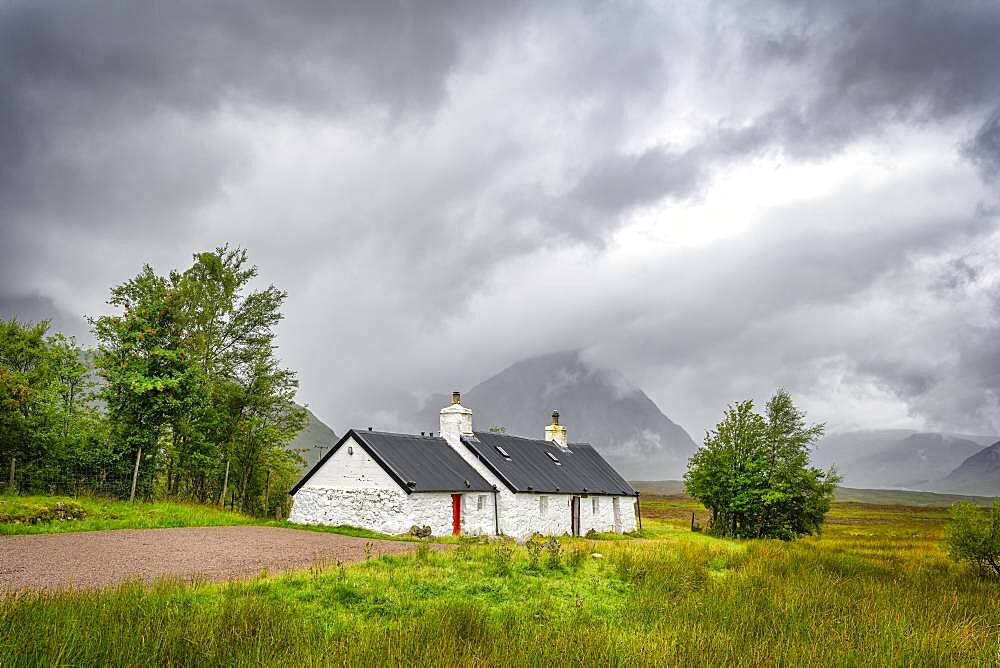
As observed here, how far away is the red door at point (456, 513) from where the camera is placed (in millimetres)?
31094

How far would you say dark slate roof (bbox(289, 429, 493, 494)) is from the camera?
2972 cm

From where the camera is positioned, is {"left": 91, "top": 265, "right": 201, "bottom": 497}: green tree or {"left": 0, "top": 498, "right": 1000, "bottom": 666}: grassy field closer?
{"left": 0, "top": 498, "right": 1000, "bottom": 666}: grassy field

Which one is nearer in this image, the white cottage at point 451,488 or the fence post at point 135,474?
the white cottage at point 451,488

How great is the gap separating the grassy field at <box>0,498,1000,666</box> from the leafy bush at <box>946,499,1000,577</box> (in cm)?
171

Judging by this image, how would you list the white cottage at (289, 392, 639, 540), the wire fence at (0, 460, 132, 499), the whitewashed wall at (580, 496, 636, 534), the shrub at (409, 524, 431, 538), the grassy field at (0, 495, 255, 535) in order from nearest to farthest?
the grassy field at (0, 495, 255, 535) → the shrub at (409, 524, 431, 538) → the white cottage at (289, 392, 639, 540) → the wire fence at (0, 460, 132, 499) → the whitewashed wall at (580, 496, 636, 534)

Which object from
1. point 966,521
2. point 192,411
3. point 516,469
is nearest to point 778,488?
point 516,469

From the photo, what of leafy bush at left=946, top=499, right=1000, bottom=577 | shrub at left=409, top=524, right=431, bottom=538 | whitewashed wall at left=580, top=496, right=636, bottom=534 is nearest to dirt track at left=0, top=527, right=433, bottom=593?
shrub at left=409, top=524, right=431, bottom=538

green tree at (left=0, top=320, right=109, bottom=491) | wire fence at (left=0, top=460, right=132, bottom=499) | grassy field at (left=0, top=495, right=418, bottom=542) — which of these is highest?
green tree at (left=0, top=320, right=109, bottom=491)

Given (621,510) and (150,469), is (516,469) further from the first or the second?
(150,469)

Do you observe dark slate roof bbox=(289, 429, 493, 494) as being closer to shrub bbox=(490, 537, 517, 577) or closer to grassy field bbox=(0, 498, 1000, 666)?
shrub bbox=(490, 537, 517, 577)

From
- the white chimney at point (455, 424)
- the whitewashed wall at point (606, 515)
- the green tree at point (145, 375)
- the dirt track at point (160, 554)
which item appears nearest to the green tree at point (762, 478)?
the whitewashed wall at point (606, 515)

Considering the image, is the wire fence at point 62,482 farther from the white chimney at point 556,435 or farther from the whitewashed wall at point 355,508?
the white chimney at point 556,435

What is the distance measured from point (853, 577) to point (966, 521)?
522 centimetres

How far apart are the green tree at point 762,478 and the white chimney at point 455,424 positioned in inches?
534
